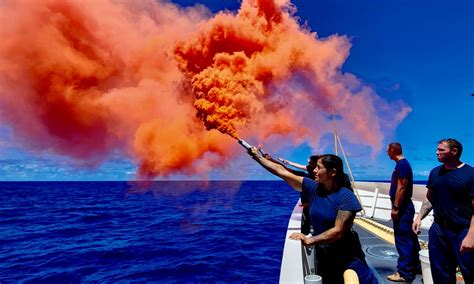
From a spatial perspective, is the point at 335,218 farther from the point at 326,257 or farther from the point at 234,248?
the point at 234,248

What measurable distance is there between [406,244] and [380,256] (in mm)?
1453

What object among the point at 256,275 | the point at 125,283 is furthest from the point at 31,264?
the point at 256,275

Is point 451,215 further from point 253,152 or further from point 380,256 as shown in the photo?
point 380,256

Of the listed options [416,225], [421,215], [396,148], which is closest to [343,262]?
[416,225]

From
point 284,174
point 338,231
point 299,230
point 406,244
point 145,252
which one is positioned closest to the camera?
point 338,231

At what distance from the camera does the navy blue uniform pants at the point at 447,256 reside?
316 cm

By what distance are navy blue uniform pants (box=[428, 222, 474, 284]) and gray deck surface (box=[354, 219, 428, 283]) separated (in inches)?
43.9

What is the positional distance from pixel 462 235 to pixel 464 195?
0.44m

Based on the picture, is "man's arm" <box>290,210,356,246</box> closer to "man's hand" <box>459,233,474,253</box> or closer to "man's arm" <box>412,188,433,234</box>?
"man's hand" <box>459,233,474,253</box>

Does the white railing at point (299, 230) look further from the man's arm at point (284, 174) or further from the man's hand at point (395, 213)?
the man's hand at point (395, 213)

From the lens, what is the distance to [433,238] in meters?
3.43

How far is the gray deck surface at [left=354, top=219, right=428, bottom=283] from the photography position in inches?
184

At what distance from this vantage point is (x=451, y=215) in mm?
3270

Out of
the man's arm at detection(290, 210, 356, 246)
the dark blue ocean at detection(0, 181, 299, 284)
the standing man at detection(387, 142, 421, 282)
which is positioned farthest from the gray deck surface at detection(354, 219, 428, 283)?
the dark blue ocean at detection(0, 181, 299, 284)
